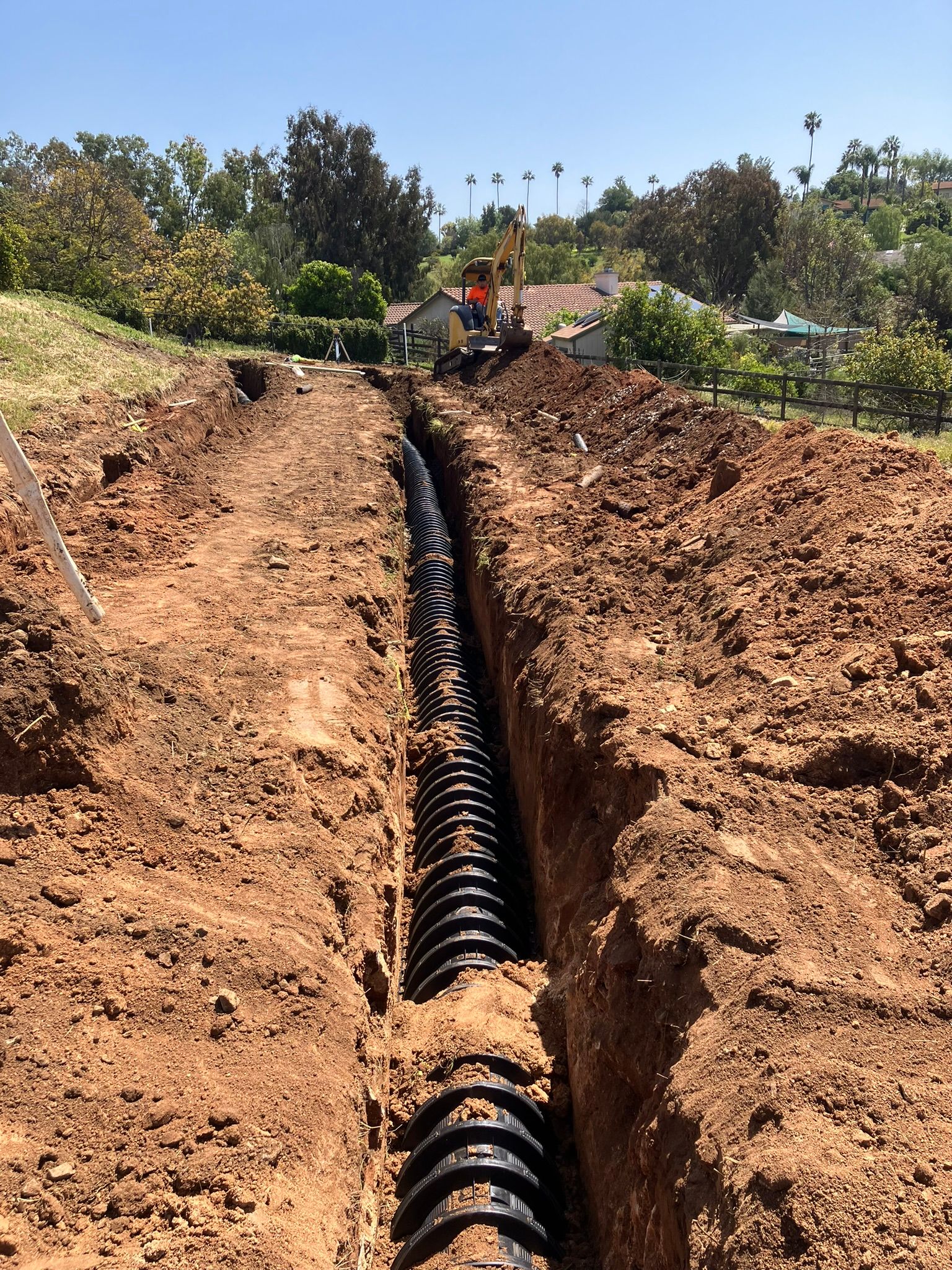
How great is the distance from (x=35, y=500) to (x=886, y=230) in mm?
97831

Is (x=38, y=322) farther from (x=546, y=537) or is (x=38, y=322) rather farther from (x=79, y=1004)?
(x=79, y=1004)

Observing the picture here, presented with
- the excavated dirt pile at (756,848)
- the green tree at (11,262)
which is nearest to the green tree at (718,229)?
the green tree at (11,262)

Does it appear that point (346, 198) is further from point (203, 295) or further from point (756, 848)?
point (756, 848)

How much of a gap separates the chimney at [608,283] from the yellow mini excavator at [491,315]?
29959 millimetres

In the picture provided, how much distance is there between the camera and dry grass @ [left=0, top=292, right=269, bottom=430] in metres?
13.9

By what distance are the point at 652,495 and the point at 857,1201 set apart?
29.0 ft

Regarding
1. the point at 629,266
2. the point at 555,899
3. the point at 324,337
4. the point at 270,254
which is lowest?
the point at 555,899

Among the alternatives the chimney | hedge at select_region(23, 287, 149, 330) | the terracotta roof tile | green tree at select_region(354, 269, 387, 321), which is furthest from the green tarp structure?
hedge at select_region(23, 287, 149, 330)

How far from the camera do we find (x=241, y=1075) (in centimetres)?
416

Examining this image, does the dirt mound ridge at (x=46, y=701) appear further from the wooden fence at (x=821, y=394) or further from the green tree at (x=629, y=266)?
the green tree at (x=629, y=266)

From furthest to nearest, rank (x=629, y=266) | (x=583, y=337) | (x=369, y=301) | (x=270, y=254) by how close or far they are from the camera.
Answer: (x=629, y=266), (x=270, y=254), (x=369, y=301), (x=583, y=337)

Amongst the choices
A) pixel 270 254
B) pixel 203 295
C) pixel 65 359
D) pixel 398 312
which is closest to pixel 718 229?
pixel 398 312

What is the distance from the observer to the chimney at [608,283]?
2159 inches

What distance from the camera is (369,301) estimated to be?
5231 cm
